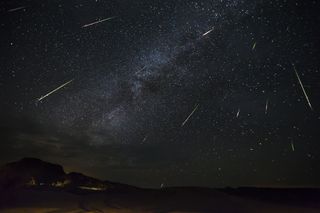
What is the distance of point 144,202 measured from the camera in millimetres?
30344

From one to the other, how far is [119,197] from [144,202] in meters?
3.29

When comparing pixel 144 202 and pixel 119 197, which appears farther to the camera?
pixel 119 197

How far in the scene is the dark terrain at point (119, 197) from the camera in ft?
86.7

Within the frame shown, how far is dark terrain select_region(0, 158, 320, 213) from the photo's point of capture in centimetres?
2642

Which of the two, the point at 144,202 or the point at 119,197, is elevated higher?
the point at 144,202

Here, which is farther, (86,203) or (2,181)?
(2,181)

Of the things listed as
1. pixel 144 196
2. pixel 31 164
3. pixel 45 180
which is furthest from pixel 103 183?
pixel 31 164

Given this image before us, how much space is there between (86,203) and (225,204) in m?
11.8

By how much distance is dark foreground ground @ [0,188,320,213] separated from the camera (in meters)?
25.3

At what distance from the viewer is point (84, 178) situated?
4534cm

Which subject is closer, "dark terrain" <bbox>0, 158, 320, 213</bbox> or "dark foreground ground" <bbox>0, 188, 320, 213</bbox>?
"dark foreground ground" <bbox>0, 188, 320, 213</bbox>

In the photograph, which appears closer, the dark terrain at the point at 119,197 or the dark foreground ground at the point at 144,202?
the dark foreground ground at the point at 144,202

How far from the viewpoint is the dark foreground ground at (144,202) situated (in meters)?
25.3

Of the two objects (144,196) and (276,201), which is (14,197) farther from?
(276,201)
